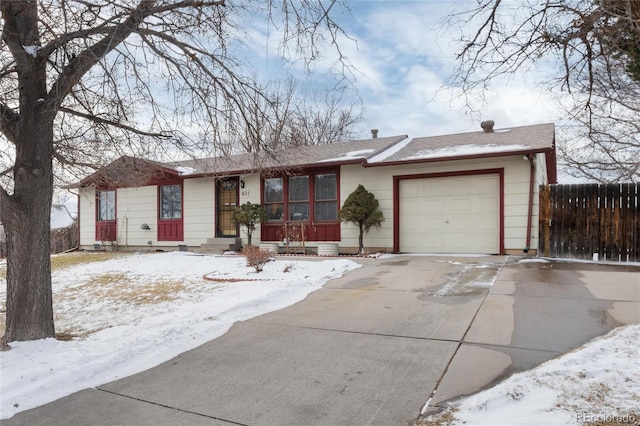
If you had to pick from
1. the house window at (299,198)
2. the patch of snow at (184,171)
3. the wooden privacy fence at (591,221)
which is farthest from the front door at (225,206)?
the wooden privacy fence at (591,221)

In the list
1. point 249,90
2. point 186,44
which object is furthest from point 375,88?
point 186,44

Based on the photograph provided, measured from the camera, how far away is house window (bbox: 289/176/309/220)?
13.0 m

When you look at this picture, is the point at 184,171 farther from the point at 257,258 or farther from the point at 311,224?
the point at 257,258

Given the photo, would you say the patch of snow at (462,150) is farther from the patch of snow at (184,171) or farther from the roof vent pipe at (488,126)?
the patch of snow at (184,171)

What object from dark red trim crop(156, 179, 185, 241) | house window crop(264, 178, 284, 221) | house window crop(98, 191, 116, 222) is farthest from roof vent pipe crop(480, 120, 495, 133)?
house window crop(98, 191, 116, 222)

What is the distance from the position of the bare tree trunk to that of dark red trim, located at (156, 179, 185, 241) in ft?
35.2

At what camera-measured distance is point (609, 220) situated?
9.06 meters

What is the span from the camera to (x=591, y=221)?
9250 millimetres

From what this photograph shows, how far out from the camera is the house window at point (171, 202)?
15273 millimetres

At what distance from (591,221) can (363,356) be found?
8.15 meters

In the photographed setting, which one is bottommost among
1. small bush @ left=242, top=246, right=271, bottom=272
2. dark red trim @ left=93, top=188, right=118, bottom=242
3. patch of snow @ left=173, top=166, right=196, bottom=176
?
small bush @ left=242, top=246, right=271, bottom=272

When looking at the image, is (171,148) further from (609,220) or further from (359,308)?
(609,220)

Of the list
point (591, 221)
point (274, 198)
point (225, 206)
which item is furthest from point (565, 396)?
point (225, 206)

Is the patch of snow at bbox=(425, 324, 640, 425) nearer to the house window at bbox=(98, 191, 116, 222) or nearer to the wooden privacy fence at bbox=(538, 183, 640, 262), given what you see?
the wooden privacy fence at bbox=(538, 183, 640, 262)
